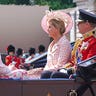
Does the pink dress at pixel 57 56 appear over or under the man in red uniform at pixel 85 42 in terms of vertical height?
under

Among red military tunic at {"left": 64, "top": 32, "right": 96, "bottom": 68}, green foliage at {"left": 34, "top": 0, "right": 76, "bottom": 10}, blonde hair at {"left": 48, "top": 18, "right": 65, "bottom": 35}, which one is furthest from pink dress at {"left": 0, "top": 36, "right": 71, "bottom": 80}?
green foliage at {"left": 34, "top": 0, "right": 76, "bottom": 10}

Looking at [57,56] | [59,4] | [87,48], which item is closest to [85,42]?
[87,48]

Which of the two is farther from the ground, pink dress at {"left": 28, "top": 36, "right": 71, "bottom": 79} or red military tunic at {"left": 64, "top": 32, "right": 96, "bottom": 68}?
red military tunic at {"left": 64, "top": 32, "right": 96, "bottom": 68}

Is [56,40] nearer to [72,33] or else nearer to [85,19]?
[85,19]

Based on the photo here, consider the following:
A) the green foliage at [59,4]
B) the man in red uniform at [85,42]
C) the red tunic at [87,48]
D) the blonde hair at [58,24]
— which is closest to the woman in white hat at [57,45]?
the blonde hair at [58,24]

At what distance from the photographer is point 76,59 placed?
5234 millimetres

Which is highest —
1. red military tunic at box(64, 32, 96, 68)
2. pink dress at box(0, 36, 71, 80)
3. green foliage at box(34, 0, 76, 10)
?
red military tunic at box(64, 32, 96, 68)

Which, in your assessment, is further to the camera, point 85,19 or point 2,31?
point 2,31

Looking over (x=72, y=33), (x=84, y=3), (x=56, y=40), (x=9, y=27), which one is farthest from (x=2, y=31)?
(x=56, y=40)

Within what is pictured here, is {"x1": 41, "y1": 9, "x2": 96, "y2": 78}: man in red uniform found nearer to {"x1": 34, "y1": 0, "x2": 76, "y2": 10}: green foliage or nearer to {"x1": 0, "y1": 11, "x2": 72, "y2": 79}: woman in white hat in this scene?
{"x1": 0, "y1": 11, "x2": 72, "y2": 79}: woman in white hat

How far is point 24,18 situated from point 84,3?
9.87 meters

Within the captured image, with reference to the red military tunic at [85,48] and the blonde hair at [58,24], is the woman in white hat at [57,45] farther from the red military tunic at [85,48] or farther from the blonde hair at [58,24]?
the red military tunic at [85,48]

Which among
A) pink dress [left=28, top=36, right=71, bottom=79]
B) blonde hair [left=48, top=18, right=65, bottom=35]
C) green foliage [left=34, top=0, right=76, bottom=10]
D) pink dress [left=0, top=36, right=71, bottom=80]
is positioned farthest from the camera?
green foliage [left=34, top=0, right=76, bottom=10]

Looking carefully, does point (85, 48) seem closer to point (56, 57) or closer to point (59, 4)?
point (56, 57)
